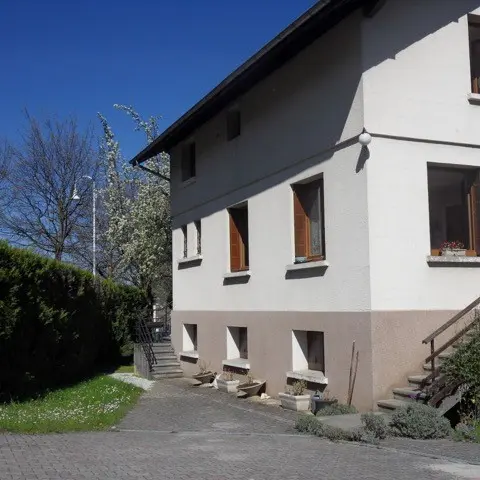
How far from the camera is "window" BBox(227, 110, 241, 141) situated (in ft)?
53.6

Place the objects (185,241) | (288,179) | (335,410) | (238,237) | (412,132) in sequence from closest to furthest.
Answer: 1. (335,410)
2. (412,132)
3. (288,179)
4. (238,237)
5. (185,241)

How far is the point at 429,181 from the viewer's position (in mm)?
11961

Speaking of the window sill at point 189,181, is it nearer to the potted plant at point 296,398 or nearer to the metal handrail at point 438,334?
the potted plant at point 296,398

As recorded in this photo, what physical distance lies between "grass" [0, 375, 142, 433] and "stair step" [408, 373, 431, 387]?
4900mm

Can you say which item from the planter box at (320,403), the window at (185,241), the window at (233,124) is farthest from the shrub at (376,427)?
the window at (185,241)

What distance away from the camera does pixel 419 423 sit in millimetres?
9305

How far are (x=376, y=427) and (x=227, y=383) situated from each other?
21.4 ft

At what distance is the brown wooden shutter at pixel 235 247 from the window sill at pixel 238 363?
7.06 feet

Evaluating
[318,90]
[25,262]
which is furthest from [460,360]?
[25,262]

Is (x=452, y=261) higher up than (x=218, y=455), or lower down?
higher up

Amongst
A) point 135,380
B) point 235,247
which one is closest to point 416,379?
point 235,247

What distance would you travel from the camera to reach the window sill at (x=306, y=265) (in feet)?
40.1

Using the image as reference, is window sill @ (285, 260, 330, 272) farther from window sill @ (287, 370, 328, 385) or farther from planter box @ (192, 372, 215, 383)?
planter box @ (192, 372, 215, 383)

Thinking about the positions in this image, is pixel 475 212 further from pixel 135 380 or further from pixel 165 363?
pixel 165 363
